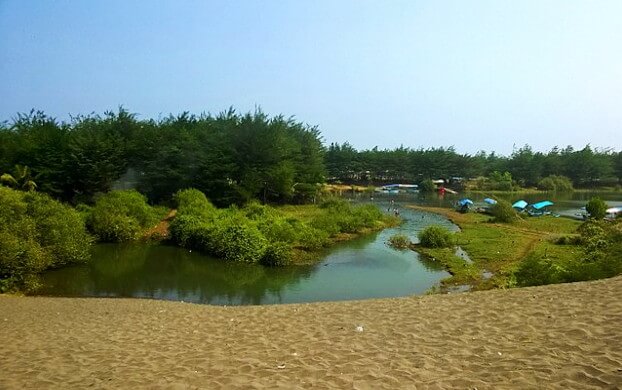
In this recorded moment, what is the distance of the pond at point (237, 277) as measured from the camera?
1819 cm

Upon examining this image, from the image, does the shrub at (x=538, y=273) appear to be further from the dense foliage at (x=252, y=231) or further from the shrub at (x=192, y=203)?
the shrub at (x=192, y=203)

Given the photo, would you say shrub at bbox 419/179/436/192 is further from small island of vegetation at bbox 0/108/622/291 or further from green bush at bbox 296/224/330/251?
green bush at bbox 296/224/330/251

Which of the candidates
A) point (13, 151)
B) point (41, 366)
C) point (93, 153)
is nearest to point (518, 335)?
point (41, 366)

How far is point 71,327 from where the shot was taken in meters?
11.1

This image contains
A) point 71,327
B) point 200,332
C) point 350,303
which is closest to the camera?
point 200,332

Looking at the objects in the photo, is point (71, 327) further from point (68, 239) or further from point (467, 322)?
point (68, 239)

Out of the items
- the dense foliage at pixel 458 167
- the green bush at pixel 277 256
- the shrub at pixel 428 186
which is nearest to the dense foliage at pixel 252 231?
the green bush at pixel 277 256

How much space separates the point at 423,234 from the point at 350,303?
1746 cm

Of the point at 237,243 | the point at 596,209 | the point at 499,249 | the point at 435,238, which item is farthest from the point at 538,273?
the point at 596,209

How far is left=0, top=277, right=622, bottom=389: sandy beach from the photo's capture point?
6.29 meters

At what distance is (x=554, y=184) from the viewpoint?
89375 millimetres

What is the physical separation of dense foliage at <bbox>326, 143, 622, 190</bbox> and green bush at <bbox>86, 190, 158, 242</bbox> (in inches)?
2587

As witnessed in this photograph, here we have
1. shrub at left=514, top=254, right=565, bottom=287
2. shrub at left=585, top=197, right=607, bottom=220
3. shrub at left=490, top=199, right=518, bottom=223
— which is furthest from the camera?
shrub at left=490, top=199, right=518, bottom=223

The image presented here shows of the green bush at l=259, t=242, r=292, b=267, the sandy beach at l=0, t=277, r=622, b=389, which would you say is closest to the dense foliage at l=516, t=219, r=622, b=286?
the sandy beach at l=0, t=277, r=622, b=389
